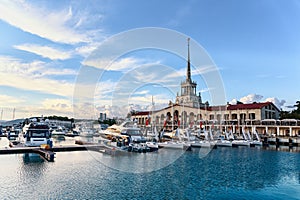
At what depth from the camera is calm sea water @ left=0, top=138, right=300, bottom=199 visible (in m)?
19.2

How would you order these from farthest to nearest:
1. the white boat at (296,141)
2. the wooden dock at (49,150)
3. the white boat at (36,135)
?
1. the white boat at (296,141)
2. the white boat at (36,135)
3. the wooden dock at (49,150)

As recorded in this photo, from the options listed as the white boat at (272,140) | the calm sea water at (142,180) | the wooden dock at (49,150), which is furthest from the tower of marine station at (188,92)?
the calm sea water at (142,180)

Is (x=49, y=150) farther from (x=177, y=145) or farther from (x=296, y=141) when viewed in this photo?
(x=296, y=141)

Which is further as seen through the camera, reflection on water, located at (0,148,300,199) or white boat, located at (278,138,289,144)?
white boat, located at (278,138,289,144)

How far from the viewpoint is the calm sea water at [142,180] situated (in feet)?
63.0

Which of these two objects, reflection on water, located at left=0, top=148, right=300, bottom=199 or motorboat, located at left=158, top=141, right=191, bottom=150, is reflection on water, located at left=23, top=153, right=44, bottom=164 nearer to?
reflection on water, located at left=0, top=148, right=300, bottom=199

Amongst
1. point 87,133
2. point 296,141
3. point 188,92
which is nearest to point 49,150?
point 87,133

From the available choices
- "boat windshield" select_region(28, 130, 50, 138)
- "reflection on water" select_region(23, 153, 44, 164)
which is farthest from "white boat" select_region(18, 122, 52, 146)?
"reflection on water" select_region(23, 153, 44, 164)

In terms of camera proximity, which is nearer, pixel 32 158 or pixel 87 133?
pixel 32 158

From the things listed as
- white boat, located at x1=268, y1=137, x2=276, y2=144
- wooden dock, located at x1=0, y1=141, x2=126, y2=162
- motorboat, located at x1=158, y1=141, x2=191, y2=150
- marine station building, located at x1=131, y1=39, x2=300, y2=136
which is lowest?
wooden dock, located at x1=0, y1=141, x2=126, y2=162

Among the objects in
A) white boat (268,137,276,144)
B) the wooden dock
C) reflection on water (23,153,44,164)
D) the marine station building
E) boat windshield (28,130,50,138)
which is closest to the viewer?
reflection on water (23,153,44,164)

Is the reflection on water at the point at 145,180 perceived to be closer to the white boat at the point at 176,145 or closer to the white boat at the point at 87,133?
the white boat at the point at 176,145

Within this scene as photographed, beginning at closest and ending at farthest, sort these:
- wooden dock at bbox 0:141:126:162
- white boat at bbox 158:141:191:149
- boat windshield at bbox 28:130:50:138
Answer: wooden dock at bbox 0:141:126:162
boat windshield at bbox 28:130:50:138
white boat at bbox 158:141:191:149

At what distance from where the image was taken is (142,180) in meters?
23.2
